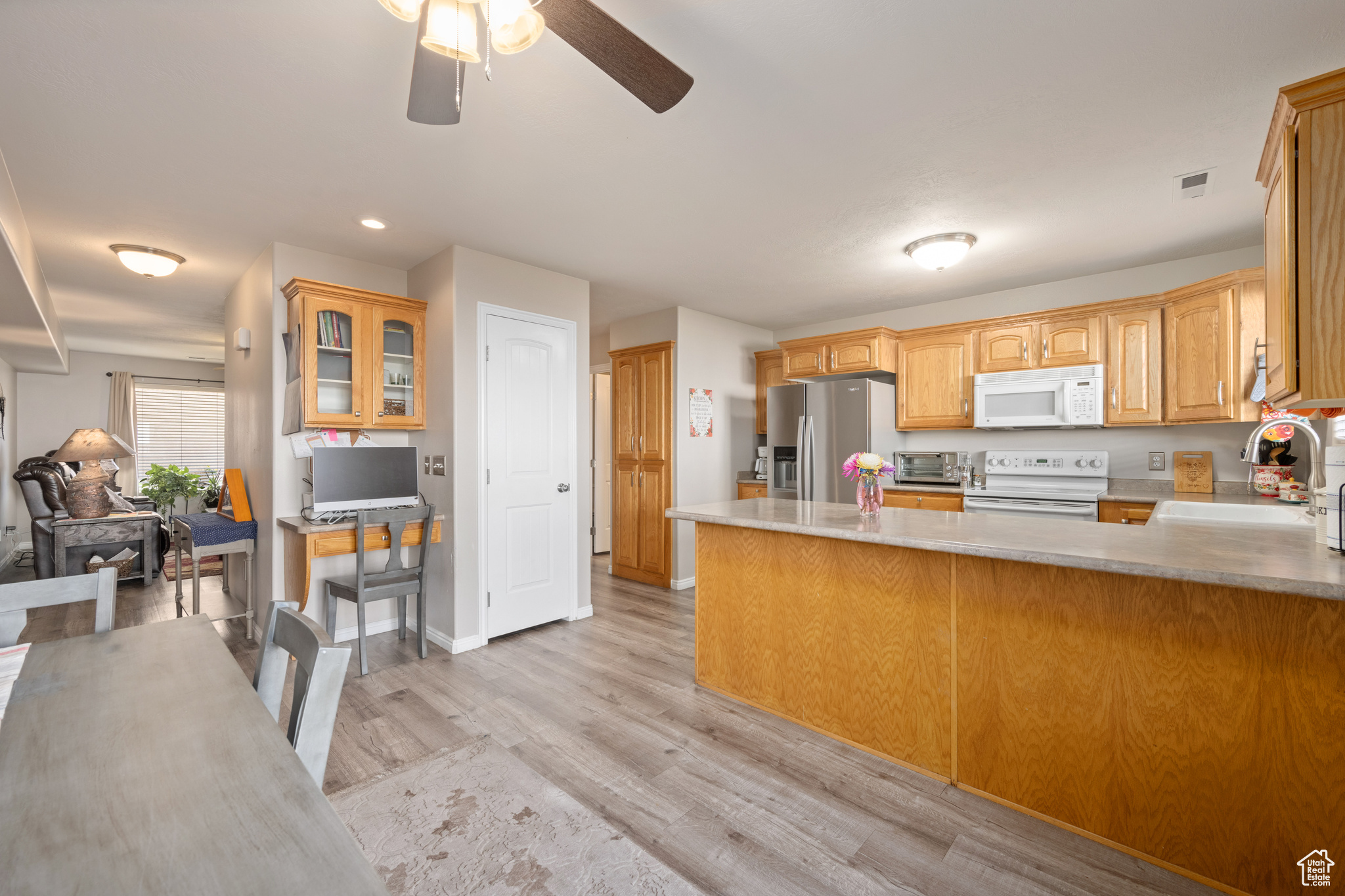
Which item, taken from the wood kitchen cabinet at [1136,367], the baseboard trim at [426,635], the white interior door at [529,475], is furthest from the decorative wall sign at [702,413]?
the wood kitchen cabinet at [1136,367]

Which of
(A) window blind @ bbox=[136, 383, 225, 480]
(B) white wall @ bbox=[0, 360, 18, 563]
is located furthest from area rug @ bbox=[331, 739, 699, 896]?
(A) window blind @ bbox=[136, 383, 225, 480]

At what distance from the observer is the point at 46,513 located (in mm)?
5062

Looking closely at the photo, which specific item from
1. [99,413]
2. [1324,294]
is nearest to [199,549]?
[1324,294]

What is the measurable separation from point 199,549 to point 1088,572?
4.41 meters

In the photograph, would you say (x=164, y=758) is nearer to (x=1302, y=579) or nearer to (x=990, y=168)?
(x=1302, y=579)

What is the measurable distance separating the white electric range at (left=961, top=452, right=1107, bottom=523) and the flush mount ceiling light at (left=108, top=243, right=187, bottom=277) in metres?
A: 5.42

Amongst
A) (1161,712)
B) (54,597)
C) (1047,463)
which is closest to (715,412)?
(1047,463)

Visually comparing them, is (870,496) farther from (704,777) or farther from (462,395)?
(462,395)

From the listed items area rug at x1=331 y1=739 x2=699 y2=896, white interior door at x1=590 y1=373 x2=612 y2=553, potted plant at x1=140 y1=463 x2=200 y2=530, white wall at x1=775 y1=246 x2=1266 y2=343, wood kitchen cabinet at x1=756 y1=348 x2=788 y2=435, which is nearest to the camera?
area rug at x1=331 y1=739 x2=699 y2=896

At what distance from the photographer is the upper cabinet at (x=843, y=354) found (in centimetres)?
477

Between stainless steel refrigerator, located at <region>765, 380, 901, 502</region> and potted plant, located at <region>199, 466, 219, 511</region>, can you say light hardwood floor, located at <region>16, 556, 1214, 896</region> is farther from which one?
potted plant, located at <region>199, 466, 219, 511</region>

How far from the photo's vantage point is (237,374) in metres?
4.35

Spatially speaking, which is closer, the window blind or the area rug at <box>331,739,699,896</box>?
the area rug at <box>331,739,699,896</box>

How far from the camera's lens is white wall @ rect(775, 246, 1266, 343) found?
12.1 feet
